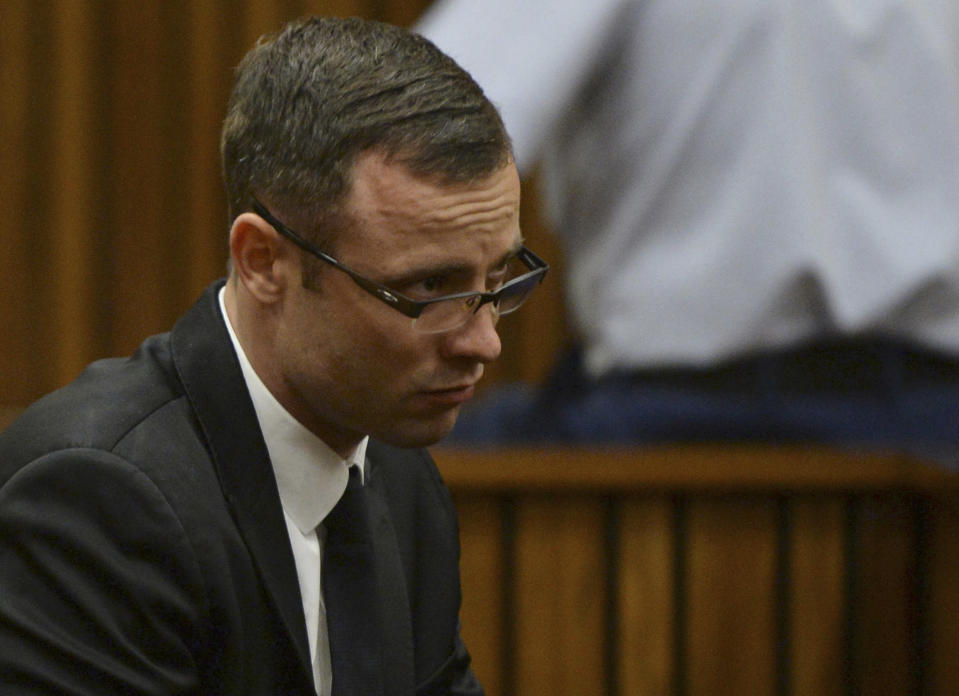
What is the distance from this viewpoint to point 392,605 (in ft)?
3.53

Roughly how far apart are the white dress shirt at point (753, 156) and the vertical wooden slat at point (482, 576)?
0.82 ft

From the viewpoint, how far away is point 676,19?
176 cm

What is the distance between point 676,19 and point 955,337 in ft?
1.79

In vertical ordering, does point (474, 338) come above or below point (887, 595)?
above

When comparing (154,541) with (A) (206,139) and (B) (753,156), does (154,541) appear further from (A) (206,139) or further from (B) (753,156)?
(A) (206,139)

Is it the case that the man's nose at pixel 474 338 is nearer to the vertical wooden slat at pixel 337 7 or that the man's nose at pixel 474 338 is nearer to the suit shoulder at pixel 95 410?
the suit shoulder at pixel 95 410

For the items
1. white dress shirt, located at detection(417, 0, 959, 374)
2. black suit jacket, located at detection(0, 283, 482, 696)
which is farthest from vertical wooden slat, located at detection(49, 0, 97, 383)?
black suit jacket, located at detection(0, 283, 482, 696)

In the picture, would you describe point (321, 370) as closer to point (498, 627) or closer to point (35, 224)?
point (498, 627)

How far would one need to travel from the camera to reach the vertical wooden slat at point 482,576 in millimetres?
1733

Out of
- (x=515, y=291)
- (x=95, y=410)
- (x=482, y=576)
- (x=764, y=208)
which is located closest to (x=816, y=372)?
(x=764, y=208)

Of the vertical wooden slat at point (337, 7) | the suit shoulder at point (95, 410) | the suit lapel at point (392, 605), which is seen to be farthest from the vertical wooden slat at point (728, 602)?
the vertical wooden slat at point (337, 7)

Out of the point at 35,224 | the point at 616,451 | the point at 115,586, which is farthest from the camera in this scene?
the point at 35,224

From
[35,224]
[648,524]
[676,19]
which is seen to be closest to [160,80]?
[35,224]

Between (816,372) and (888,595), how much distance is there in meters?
0.30
